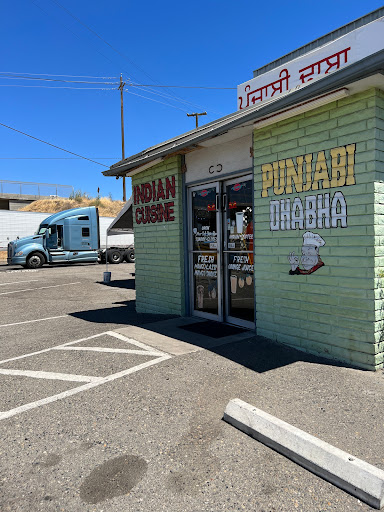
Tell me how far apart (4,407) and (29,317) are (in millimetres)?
4993

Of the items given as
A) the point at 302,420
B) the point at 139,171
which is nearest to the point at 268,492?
the point at 302,420

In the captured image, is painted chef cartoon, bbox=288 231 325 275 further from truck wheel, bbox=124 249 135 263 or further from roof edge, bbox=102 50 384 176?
truck wheel, bbox=124 249 135 263

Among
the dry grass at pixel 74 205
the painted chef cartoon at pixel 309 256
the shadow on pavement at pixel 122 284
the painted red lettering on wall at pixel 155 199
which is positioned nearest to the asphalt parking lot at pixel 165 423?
the painted chef cartoon at pixel 309 256

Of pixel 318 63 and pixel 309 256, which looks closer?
pixel 309 256

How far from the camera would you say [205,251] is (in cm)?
692

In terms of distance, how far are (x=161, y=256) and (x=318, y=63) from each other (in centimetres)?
572

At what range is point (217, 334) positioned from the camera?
5.87m

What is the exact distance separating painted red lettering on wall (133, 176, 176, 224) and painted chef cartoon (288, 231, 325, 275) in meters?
3.17

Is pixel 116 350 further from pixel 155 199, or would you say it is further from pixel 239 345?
pixel 155 199

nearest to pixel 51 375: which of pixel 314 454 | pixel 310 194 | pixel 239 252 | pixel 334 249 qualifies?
pixel 314 454

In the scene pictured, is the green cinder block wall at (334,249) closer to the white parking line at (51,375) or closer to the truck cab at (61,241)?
the white parking line at (51,375)

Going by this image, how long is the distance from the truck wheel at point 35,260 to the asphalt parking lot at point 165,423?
16792 millimetres

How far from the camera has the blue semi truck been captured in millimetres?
21281

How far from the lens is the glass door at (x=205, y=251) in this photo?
664 cm
